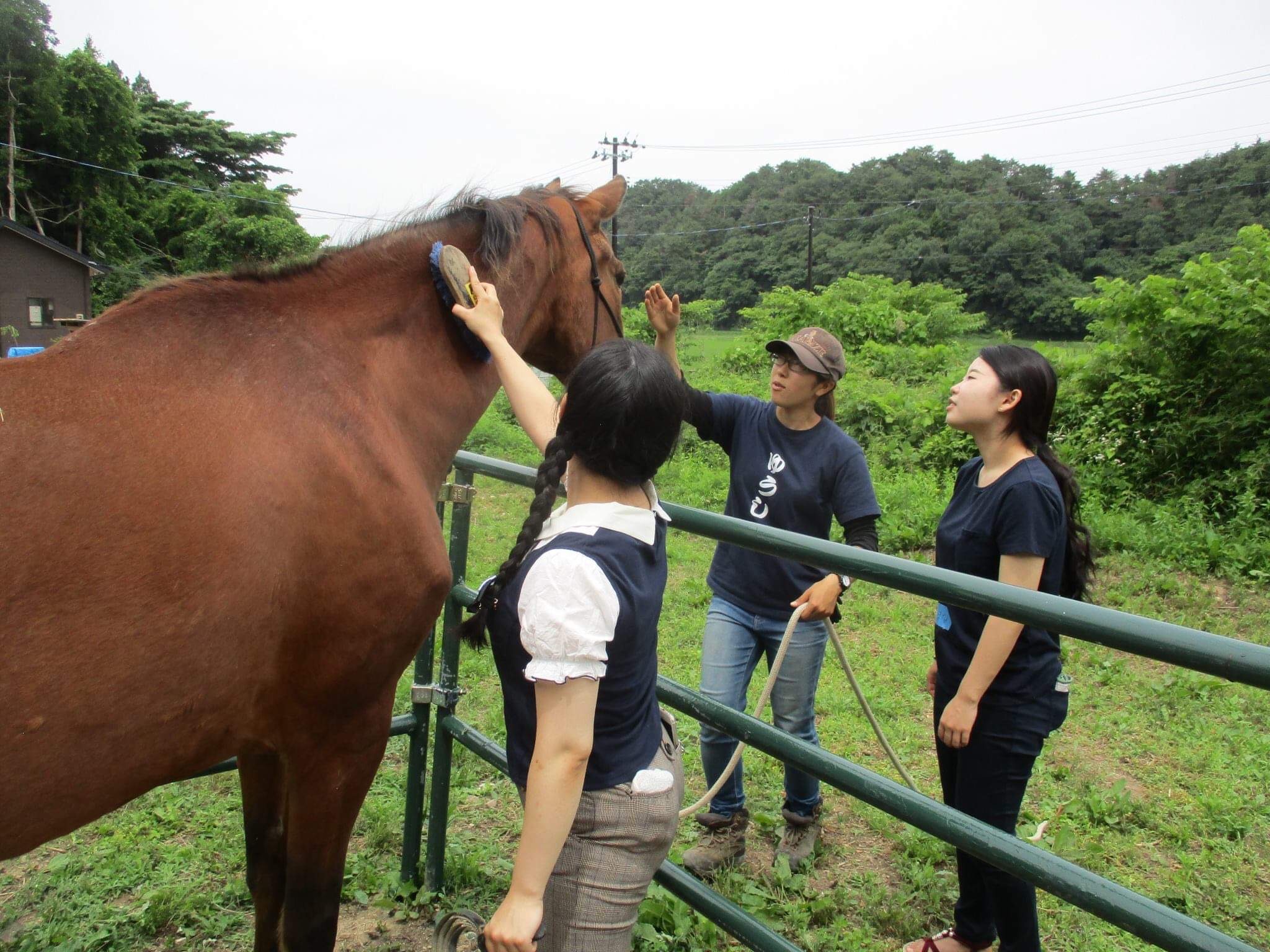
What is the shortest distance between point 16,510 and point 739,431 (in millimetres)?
2281

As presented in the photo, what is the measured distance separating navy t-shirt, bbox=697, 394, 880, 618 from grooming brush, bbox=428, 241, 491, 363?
47.2 inches

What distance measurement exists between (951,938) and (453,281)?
2.33 m

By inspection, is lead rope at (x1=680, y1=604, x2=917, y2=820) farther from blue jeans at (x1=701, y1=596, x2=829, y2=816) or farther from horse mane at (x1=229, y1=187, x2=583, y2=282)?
horse mane at (x1=229, y1=187, x2=583, y2=282)

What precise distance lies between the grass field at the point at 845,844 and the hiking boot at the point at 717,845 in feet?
0.32

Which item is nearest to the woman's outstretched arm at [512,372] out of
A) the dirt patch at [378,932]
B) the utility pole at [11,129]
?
the dirt patch at [378,932]

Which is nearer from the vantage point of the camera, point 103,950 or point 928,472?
point 103,950

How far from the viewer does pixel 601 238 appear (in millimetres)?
2590

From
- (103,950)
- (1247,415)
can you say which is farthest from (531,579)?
(1247,415)

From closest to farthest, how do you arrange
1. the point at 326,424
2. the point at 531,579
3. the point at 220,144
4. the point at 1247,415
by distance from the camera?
the point at 531,579, the point at 326,424, the point at 1247,415, the point at 220,144

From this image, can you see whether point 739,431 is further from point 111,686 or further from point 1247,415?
point 1247,415

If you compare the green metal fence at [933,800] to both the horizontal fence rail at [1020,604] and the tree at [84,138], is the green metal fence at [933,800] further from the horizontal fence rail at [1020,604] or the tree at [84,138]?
the tree at [84,138]

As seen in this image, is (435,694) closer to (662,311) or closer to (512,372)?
(512,372)

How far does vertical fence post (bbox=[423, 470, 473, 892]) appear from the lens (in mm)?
2500

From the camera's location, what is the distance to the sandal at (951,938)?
238cm
